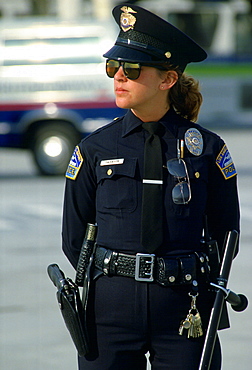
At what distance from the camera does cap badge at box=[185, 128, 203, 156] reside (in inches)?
106

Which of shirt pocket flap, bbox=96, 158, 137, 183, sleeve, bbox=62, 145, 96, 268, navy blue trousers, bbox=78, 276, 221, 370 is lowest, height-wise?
navy blue trousers, bbox=78, 276, 221, 370

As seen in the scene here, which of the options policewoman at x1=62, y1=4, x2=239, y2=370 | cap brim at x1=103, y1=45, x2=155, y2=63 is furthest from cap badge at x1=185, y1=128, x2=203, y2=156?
cap brim at x1=103, y1=45, x2=155, y2=63

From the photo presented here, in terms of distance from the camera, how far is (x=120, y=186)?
2.66 metres

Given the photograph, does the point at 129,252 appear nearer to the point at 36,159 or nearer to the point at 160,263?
the point at 160,263

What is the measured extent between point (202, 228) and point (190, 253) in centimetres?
11

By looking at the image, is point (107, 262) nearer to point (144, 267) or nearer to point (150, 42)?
point (144, 267)

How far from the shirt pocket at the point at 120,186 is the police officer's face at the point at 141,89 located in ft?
0.64

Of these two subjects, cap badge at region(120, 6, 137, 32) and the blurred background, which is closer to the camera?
cap badge at region(120, 6, 137, 32)

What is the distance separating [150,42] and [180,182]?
0.48 metres

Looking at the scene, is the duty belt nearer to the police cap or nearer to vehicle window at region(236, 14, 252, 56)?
the police cap

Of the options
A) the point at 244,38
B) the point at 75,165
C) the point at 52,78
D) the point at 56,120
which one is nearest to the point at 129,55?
the point at 75,165

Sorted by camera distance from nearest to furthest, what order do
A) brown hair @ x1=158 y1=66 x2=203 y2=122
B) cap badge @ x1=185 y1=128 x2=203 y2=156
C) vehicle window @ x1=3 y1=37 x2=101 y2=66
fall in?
1. cap badge @ x1=185 y1=128 x2=203 y2=156
2. brown hair @ x1=158 y1=66 x2=203 y2=122
3. vehicle window @ x1=3 y1=37 x2=101 y2=66

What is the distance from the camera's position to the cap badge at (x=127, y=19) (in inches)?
109

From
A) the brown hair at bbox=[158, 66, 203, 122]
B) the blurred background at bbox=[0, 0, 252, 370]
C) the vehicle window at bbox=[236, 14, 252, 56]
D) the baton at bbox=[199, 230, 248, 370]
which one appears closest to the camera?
the baton at bbox=[199, 230, 248, 370]
